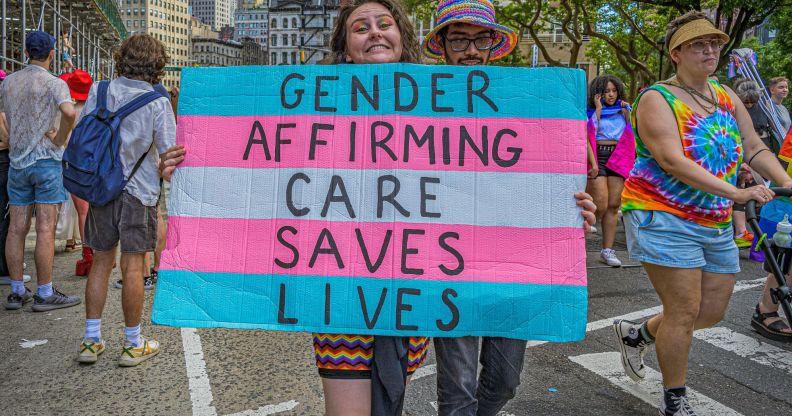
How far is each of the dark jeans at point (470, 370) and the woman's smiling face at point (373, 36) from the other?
41.1 inches

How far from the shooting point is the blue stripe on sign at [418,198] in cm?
221

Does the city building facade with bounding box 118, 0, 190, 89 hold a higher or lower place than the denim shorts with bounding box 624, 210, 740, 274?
higher

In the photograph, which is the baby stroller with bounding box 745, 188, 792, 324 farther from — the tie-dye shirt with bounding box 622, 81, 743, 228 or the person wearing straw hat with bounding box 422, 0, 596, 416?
the person wearing straw hat with bounding box 422, 0, 596, 416

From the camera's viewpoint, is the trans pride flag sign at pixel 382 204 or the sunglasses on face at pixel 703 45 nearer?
the trans pride flag sign at pixel 382 204

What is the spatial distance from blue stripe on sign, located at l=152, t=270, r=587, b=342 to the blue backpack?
190 cm

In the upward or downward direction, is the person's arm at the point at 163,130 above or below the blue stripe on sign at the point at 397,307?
above

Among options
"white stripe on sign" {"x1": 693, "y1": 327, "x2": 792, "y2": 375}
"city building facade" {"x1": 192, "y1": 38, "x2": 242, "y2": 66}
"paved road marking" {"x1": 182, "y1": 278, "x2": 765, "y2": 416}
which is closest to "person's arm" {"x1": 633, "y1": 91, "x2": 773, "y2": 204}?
"paved road marking" {"x1": 182, "y1": 278, "x2": 765, "y2": 416}

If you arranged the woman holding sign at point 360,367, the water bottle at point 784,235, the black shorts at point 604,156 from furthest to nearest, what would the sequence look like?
the black shorts at point 604,156 → the water bottle at point 784,235 → the woman holding sign at point 360,367

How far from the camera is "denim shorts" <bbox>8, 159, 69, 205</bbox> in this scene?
514cm

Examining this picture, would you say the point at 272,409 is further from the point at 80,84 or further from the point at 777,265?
the point at 80,84

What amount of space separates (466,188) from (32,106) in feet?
14.1

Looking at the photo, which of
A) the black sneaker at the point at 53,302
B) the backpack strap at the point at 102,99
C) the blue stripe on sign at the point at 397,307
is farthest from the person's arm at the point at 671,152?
the black sneaker at the point at 53,302

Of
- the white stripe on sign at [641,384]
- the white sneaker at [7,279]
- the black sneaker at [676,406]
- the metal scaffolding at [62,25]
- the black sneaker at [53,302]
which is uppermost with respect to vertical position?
the metal scaffolding at [62,25]

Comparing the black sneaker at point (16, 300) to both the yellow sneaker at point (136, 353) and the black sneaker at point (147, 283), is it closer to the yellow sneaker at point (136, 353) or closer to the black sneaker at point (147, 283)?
the black sneaker at point (147, 283)
